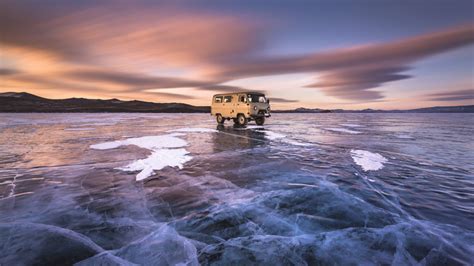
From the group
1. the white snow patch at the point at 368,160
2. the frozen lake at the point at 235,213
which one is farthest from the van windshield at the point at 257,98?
the frozen lake at the point at 235,213

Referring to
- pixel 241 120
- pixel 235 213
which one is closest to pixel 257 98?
pixel 241 120

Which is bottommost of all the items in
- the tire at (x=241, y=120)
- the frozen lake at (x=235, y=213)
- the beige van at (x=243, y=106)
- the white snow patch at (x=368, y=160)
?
the frozen lake at (x=235, y=213)

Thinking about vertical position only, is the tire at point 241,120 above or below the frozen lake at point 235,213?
above

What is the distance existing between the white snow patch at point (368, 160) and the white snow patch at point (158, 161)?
6045 mm

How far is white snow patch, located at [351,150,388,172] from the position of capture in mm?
7670

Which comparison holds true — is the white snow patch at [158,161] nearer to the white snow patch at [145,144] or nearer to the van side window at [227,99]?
the white snow patch at [145,144]

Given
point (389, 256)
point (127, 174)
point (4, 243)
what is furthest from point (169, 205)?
point (389, 256)

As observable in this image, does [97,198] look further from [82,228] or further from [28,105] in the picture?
[28,105]

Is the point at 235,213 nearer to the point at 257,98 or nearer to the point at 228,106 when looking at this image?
the point at 257,98

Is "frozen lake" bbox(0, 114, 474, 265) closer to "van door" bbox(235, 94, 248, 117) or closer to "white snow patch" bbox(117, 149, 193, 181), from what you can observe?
"white snow patch" bbox(117, 149, 193, 181)

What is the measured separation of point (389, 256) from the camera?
118 inches

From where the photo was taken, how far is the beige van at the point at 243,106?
67.8ft

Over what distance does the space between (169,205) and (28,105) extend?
18931cm

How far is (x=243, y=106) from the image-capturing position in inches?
829
